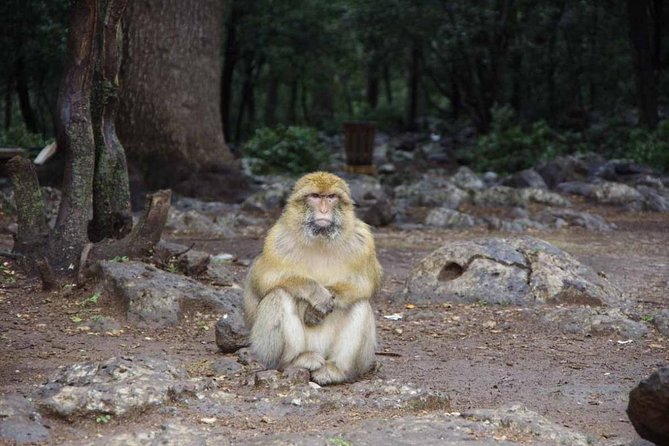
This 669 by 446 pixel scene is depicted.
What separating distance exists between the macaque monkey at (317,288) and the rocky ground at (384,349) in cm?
19

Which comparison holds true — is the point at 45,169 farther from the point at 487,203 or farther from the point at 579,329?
the point at 579,329

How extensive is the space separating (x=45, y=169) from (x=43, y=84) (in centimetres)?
1248

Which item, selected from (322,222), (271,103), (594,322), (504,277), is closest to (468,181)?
(504,277)

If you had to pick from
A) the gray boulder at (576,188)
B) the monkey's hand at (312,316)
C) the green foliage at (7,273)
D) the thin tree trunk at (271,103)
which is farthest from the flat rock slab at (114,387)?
the thin tree trunk at (271,103)

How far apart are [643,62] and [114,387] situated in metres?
19.0

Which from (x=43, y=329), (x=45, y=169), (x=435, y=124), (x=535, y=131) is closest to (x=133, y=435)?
(x=43, y=329)

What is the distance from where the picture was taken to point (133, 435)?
5.04 m

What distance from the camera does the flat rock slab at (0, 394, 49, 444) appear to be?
5047 millimetres

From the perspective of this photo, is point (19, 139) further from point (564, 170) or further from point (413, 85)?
point (413, 85)

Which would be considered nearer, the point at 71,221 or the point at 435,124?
the point at 71,221

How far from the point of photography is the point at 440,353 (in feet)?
25.4

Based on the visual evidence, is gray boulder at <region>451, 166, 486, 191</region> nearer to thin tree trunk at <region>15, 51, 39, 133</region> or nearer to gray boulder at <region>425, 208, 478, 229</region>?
gray boulder at <region>425, 208, 478, 229</region>

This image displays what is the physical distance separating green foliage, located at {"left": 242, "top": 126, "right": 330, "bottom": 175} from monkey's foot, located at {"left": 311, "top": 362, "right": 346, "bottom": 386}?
42.6 ft

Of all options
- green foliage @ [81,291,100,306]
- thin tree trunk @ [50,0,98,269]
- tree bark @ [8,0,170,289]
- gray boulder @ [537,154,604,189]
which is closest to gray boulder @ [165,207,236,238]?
tree bark @ [8,0,170,289]
